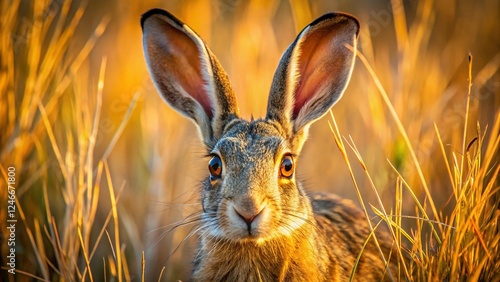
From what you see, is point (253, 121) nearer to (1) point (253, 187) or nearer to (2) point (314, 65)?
(2) point (314, 65)

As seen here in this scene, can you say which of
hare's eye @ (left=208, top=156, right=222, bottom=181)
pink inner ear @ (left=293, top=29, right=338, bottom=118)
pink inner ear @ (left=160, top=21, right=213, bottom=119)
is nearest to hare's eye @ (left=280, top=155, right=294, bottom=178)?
hare's eye @ (left=208, top=156, right=222, bottom=181)

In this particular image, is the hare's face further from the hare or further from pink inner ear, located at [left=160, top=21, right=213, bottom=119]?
pink inner ear, located at [left=160, top=21, right=213, bottom=119]

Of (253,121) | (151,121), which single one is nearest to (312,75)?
(253,121)

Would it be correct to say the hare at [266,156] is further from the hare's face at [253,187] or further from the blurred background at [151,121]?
the blurred background at [151,121]

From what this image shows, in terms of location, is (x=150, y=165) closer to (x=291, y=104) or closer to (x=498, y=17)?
(x=291, y=104)

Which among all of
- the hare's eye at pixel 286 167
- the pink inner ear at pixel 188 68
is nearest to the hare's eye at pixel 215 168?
the hare's eye at pixel 286 167

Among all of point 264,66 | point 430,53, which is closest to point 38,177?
point 264,66

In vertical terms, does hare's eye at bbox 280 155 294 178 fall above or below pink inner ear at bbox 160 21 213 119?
below

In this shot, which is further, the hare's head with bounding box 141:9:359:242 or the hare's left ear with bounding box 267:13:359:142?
the hare's left ear with bounding box 267:13:359:142
